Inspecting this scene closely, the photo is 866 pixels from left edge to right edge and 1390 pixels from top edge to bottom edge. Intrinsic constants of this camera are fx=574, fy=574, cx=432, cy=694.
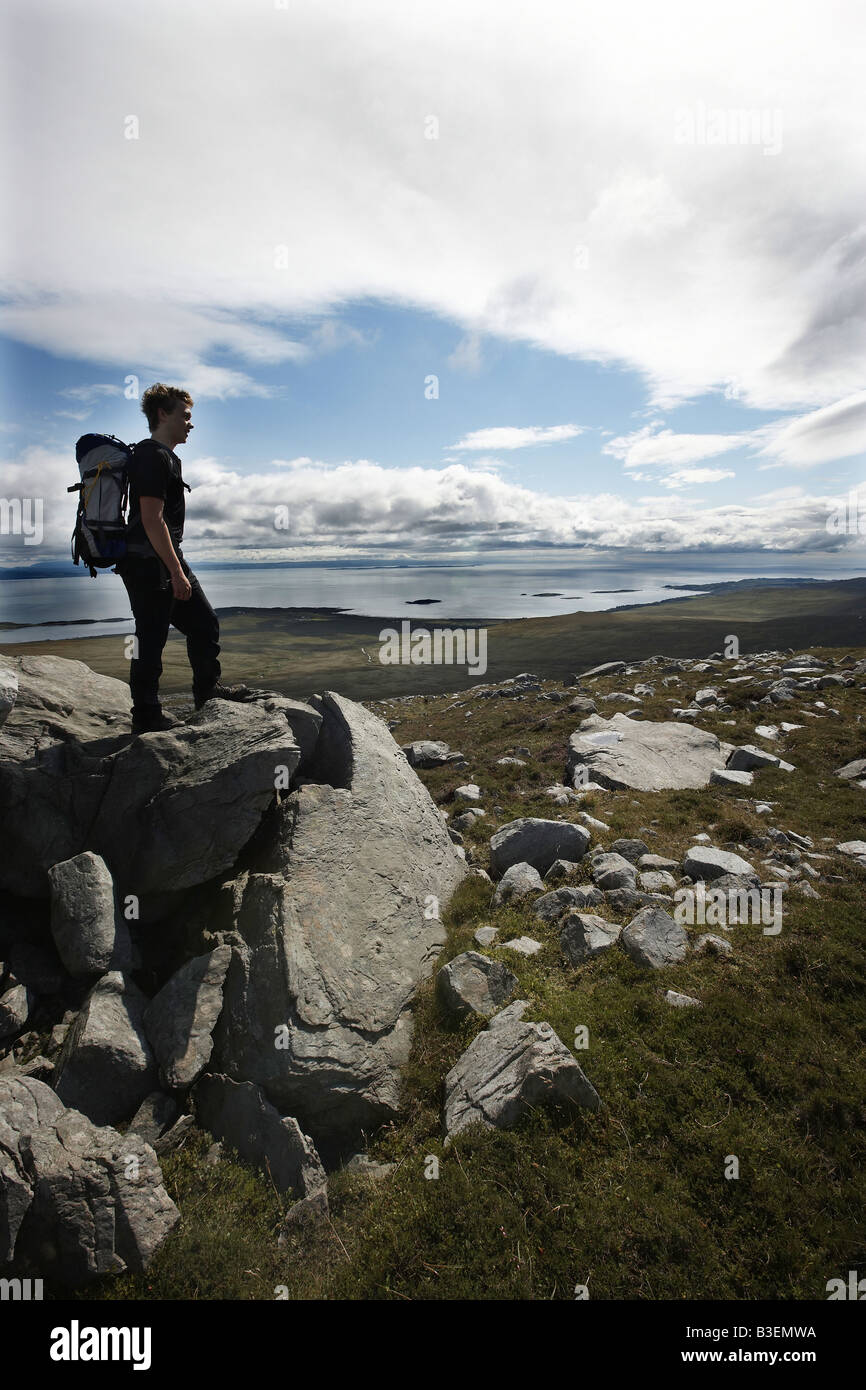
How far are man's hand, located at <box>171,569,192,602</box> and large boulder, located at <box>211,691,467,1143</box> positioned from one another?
3729mm

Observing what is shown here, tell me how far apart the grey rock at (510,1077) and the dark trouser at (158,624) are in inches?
268

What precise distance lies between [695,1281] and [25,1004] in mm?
8221

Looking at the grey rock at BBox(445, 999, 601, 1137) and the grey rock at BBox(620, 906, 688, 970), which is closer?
the grey rock at BBox(445, 999, 601, 1137)

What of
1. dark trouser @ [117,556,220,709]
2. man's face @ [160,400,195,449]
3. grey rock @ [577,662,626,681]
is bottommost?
grey rock @ [577,662,626,681]

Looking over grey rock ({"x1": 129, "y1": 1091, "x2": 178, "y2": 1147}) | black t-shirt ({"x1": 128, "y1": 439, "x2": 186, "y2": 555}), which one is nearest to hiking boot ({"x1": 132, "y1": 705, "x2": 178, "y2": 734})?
black t-shirt ({"x1": 128, "y1": 439, "x2": 186, "y2": 555})

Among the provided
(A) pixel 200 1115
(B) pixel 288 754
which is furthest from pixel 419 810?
(A) pixel 200 1115

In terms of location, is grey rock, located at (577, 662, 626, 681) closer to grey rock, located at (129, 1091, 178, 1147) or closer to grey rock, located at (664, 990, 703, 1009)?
grey rock, located at (664, 990, 703, 1009)

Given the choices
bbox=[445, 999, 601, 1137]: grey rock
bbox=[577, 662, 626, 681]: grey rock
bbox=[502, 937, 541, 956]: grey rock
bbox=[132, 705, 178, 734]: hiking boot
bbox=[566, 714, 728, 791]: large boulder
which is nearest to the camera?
bbox=[445, 999, 601, 1137]: grey rock

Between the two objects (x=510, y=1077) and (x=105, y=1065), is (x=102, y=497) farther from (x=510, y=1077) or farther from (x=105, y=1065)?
(x=510, y=1077)

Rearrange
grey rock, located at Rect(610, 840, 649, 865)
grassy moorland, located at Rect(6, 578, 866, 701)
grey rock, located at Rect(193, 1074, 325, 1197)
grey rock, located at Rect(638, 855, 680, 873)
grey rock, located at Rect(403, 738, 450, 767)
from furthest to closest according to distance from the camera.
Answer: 1. grassy moorland, located at Rect(6, 578, 866, 701)
2. grey rock, located at Rect(403, 738, 450, 767)
3. grey rock, located at Rect(610, 840, 649, 865)
4. grey rock, located at Rect(638, 855, 680, 873)
5. grey rock, located at Rect(193, 1074, 325, 1197)

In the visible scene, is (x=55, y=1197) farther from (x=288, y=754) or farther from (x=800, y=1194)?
(x=800, y=1194)

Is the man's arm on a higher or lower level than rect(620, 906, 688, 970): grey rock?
higher

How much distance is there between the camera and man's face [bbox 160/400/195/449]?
7.86 m
